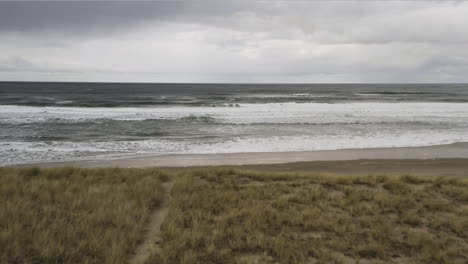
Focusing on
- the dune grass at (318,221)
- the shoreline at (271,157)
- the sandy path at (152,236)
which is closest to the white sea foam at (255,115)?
the shoreline at (271,157)

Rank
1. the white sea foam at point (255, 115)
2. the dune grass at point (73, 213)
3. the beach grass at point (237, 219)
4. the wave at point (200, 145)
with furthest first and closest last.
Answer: the white sea foam at point (255, 115) → the wave at point (200, 145) → the beach grass at point (237, 219) → the dune grass at point (73, 213)

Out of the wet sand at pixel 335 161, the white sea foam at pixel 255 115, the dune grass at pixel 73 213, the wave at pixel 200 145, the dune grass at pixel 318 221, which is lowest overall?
the wet sand at pixel 335 161

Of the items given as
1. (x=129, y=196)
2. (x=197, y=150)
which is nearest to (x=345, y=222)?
(x=129, y=196)

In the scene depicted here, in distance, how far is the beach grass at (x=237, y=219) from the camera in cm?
376

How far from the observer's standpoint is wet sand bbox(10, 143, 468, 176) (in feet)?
33.3

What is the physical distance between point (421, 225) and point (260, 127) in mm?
15673

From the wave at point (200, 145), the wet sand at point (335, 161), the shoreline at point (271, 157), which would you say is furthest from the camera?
the wave at point (200, 145)

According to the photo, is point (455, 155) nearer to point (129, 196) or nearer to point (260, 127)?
point (260, 127)

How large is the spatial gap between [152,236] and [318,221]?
9.42 feet

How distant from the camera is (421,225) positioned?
186 inches

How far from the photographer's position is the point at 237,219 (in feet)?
15.6

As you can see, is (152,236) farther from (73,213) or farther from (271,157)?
(271,157)

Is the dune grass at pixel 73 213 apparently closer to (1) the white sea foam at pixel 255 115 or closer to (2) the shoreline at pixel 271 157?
(2) the shoreline at pixel 271 157

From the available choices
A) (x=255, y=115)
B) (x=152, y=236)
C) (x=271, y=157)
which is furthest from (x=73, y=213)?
(x=255, y=115)
